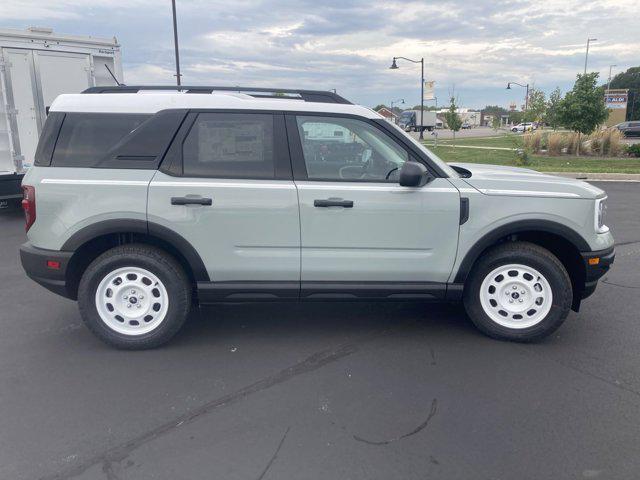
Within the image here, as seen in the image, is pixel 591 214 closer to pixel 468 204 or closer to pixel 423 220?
pixel 468 204

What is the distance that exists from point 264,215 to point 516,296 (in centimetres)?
209

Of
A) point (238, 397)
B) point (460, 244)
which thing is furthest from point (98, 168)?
point (460, 244)

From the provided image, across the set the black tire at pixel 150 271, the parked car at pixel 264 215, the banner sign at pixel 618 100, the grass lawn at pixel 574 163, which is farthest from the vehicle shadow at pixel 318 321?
the banner sign at pixel 618 100

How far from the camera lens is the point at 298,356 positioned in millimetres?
4113

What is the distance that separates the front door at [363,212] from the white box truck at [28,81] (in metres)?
6.45

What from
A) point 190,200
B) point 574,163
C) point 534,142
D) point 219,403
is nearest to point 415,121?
point 534,142

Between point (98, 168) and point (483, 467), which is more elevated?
point (98, 168)

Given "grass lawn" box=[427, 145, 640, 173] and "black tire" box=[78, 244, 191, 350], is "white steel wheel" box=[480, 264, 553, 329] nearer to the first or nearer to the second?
"black tire" box=[78, 244, 191, 350]

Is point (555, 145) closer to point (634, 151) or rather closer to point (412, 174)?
point (634, 151)

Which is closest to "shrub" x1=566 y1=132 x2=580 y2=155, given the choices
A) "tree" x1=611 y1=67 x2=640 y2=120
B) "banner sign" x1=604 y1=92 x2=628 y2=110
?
"banner sign" x1=604 y1=92 x2=628 y2=110

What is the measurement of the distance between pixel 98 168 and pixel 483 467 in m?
3.28

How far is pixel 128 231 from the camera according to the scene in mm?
4062

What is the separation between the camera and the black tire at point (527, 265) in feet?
13.8

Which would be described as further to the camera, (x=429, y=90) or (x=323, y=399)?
(x=429, y=90)
